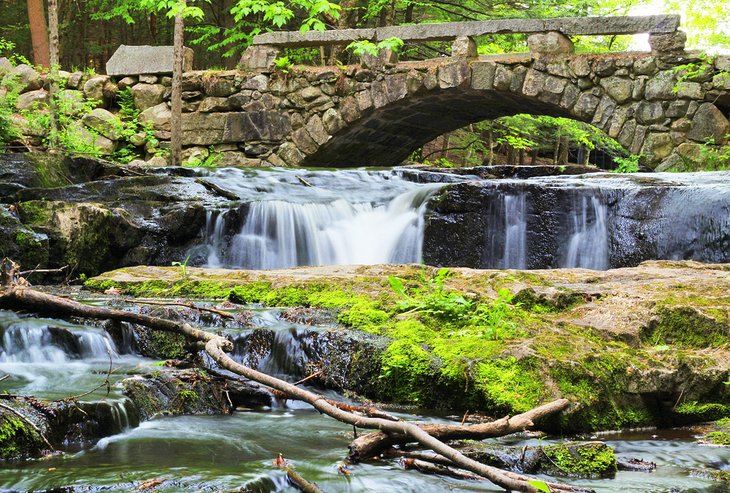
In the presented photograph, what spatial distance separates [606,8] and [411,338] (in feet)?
63.6

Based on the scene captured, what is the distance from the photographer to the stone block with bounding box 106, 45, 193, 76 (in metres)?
15.8

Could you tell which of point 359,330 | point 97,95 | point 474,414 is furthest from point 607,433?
point 97,95

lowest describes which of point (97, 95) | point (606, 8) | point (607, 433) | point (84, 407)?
point (607, 433)

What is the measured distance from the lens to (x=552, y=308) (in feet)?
16.4

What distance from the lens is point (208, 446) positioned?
3211 millimetres

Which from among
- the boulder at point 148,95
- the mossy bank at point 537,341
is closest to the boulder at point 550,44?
the boulder at point 148,95

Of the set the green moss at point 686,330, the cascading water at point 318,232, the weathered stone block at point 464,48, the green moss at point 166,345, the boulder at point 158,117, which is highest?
the weathered stone block at point 464,48

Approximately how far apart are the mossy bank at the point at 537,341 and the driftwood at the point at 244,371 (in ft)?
1.89

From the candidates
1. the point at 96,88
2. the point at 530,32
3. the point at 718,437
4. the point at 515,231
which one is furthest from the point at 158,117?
the point at 718,437

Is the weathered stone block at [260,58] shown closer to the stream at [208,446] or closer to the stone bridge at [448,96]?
the stone bridge at [448,96]

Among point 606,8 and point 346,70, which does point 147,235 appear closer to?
point 346,70

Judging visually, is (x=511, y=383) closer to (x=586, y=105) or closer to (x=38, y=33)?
(x=586, y=105)

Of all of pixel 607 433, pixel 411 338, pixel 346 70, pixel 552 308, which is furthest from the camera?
pixel 346 70

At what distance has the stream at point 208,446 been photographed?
2.69 meters
